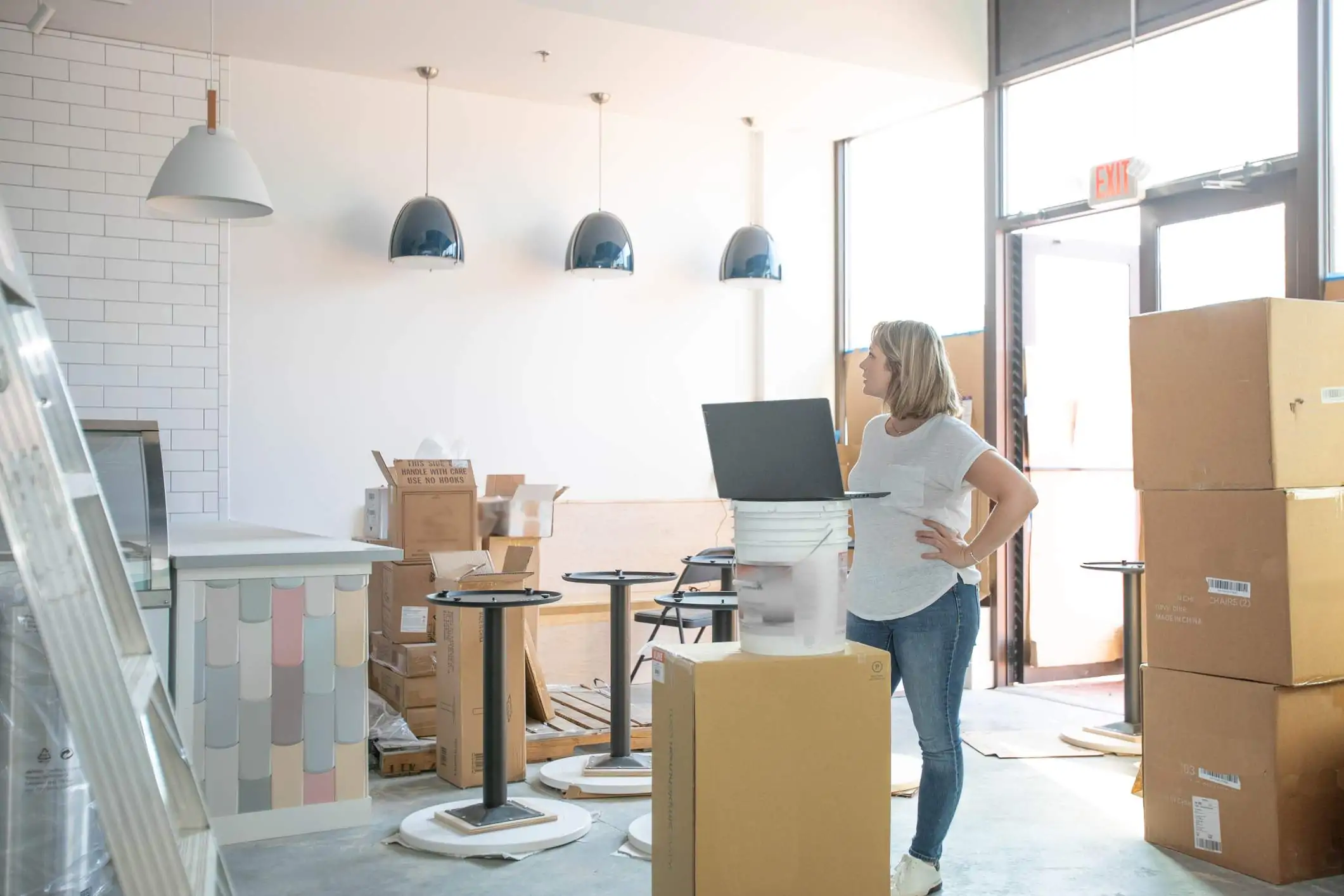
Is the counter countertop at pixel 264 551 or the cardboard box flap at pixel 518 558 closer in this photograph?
the counter countertop at pixel 264 551

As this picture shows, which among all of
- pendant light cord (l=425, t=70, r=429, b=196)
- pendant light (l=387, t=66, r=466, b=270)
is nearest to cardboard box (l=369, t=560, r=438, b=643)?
pendant light (l=387, t=66, r=466, b=270)

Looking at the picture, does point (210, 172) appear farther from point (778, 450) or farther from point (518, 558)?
point (778, 450)

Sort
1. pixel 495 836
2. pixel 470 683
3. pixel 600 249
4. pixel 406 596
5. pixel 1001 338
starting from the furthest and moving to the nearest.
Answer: pixel 600 249 < pixel 1001 338 < pixel 406 596 < pixel 470 683 < pixel 495 836

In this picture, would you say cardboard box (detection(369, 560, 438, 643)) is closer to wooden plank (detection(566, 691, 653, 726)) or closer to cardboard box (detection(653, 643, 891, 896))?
wooden plank (detection(566, 691, 653, 726))

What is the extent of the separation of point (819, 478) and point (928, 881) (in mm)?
1258

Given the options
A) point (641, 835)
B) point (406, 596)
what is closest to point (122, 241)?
point (406, 596)

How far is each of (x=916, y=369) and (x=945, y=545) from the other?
435 millimetres

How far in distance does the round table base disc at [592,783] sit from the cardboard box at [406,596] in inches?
38.5

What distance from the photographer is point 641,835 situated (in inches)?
142

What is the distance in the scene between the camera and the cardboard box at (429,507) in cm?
533

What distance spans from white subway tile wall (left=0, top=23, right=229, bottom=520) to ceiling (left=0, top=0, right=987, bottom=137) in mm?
193

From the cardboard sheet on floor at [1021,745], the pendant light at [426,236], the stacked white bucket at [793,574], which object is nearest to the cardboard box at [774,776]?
the stacked white bucket at [793,574]

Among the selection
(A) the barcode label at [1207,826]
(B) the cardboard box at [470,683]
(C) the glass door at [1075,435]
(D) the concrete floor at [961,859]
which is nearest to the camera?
(D) the concrete floor at [961,859]

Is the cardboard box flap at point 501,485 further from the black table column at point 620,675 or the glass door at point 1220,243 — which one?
the glass door at point 1220,243
